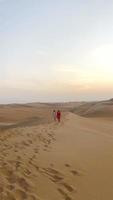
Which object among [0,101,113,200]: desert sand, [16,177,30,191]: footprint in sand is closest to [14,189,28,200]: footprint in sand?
[0,101,113,200]: desert sand

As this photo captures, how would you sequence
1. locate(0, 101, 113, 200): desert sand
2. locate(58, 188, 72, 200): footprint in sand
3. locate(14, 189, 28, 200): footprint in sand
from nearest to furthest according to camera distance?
locate(14, 189, 28, 200): footprint in sand → locate(58, 188, 72, 200): footprint in sand → locate(0, 101, 113, 200): desert sand

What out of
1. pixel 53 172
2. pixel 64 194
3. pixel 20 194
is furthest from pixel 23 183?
pixel 53 172

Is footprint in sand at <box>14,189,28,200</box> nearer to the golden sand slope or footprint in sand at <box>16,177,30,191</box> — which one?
the golden sand slope

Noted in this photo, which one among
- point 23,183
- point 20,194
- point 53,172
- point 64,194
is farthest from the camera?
point 53,172

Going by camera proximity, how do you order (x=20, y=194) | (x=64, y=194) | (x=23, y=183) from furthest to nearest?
(x=23, y=183)
(x=64, y=194)
(x=20, y=194)

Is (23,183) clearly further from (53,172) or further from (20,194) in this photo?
(53,172)

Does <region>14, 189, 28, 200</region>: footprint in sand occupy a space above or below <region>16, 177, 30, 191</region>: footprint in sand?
below

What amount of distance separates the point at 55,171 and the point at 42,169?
1.08 ft

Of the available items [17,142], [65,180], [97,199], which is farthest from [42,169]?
[17,142]

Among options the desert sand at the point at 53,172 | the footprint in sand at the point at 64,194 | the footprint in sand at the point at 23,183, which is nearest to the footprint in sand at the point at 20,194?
the desert sand at the point at 53,172

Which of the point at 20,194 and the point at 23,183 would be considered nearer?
the point at 20,194

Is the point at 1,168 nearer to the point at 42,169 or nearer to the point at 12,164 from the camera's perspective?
the point at 12,164

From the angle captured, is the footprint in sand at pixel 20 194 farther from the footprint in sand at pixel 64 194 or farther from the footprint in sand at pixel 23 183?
the footprint in sand at pixel 64 194

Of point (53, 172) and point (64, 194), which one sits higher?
point (53, 172)
